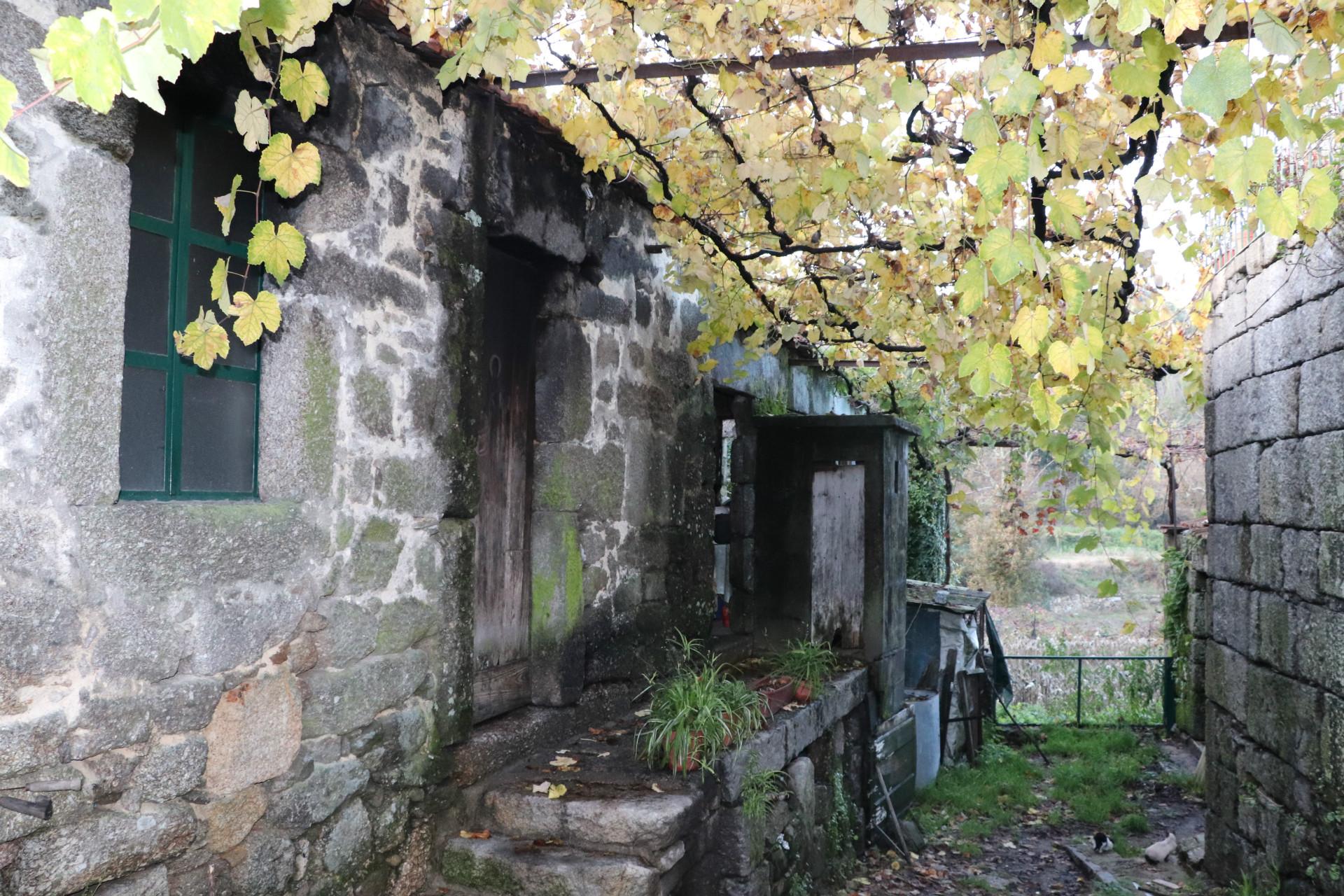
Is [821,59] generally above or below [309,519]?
above

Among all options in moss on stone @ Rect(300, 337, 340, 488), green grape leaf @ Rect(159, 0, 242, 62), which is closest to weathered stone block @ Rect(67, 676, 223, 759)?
moss on stone @ Rect(300, 337, 340, 488)

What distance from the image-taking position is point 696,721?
410 centimetres

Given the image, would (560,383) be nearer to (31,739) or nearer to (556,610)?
(556,610)

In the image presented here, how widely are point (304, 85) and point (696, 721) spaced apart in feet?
9.01

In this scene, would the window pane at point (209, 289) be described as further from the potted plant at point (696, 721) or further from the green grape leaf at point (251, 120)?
the potted plant at point (696, 721)

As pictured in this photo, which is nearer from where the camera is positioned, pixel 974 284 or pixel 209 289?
pixel 974 284

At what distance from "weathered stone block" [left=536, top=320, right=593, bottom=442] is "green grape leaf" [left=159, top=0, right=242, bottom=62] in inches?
124

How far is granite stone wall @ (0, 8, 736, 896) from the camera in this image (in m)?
2.16

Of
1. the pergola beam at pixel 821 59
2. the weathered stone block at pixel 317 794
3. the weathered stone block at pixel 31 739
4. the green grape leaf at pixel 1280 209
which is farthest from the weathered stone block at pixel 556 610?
the green grape leaf at pixel 1280 209

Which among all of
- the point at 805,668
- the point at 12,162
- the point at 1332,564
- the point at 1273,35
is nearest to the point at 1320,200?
the point at 1273,35

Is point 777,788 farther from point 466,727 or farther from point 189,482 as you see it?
point 189,482

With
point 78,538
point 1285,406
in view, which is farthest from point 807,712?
point 78,538

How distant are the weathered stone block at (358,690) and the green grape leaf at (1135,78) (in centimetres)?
268

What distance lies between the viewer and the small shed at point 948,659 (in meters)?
8.12
